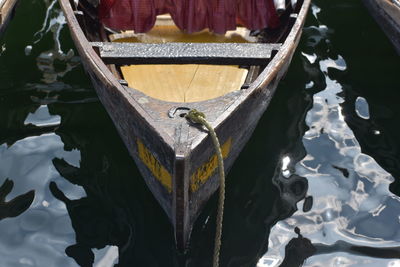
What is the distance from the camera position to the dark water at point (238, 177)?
3.61 metres

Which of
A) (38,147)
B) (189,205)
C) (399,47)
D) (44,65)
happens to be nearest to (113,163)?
(38,147)

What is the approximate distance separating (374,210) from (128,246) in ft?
6.14

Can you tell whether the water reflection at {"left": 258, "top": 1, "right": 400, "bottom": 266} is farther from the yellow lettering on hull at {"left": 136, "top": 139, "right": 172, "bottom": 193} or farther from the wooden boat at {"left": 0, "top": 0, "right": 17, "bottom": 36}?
the wooden boat at {"left": 0, "top": 0, "right": 17, "bottom": 36}

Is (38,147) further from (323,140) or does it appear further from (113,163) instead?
(323,140)

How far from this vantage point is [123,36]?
5027 mm

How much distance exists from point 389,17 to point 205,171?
3.29m

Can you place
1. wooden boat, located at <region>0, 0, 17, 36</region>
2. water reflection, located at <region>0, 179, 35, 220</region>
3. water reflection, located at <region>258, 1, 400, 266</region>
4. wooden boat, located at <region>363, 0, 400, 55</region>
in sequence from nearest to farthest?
water reflection, located at <region>258, 1, 400, 266</region>, water reflection, located at <region>0, 179, 35, 220</region>, wooden boat, located at <region>363, 0, 400, 55</region>, wooden boat, located at <region>0, 0, 17, 36</region>

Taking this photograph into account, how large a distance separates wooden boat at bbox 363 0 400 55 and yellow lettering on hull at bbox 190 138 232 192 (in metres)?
2.81

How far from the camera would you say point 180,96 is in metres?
3.97

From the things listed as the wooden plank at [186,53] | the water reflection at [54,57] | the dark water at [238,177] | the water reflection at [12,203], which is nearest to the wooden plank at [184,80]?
the wooden plank at [186,53]

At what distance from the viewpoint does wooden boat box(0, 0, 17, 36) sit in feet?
17.6

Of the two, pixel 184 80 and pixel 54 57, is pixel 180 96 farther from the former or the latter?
pixel 54 57

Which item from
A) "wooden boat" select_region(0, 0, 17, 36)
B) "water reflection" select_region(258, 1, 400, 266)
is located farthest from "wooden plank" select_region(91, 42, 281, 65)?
"wooden boat" select_region(0, 0, 17, 36)

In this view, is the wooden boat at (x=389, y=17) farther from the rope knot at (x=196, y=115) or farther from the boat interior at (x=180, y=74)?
the rope knot at (x=196, y=115)
